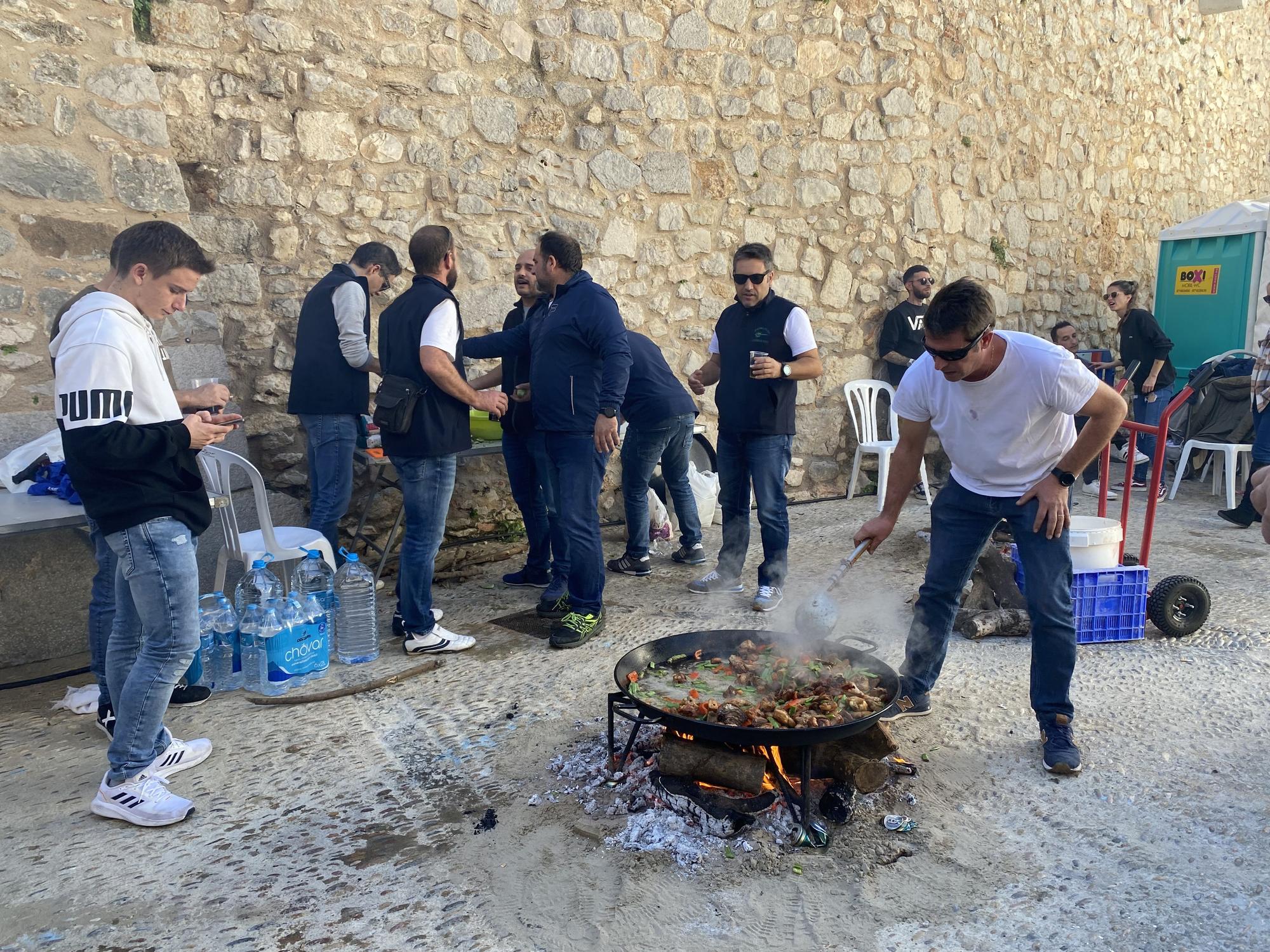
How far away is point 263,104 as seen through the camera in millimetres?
5516

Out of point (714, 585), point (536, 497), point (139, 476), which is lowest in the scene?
point (714, 585)

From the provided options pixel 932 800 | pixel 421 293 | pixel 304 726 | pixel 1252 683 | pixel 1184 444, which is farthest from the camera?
pixel 1184 444

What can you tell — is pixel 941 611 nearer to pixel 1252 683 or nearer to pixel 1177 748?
pixel 1177 748

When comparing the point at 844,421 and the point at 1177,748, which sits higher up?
the point at 844,421

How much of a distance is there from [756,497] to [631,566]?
4.14ft

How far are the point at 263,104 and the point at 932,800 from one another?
5.10 metres

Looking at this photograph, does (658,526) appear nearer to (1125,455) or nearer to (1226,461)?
(1226,461)

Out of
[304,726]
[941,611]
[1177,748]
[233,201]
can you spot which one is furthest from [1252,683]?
[233,201]

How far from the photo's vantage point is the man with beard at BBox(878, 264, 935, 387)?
26.7ft

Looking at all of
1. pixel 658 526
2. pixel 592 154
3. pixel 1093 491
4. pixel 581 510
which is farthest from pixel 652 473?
pixel 1093 491

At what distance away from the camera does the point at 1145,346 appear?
28.6ft

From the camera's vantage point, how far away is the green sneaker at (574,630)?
4.68m

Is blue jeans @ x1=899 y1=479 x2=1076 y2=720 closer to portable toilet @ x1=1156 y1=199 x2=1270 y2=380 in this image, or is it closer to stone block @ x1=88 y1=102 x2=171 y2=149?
stone block @ x1=88 y1=102 x2=171 y2=149

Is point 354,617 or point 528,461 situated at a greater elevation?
point 528,461
